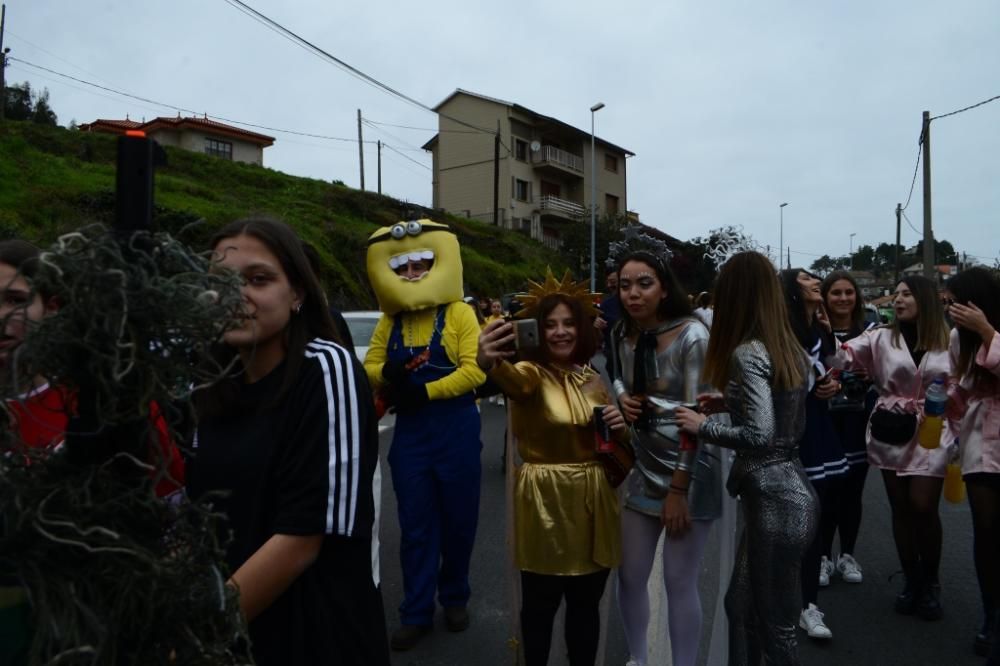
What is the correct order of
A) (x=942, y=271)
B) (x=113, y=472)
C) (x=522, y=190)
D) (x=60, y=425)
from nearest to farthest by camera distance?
(x=113, y=472) < (x=60, y=425) < (x=942, y=271) < (x=522, y=190)

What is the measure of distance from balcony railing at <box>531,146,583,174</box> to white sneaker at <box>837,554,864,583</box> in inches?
1583

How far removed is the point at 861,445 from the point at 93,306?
4632 mm

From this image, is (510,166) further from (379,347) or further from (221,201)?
(379,347)

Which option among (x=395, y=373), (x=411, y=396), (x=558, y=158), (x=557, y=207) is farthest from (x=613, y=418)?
(x=558, y=158)

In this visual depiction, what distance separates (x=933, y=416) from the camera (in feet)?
12.7

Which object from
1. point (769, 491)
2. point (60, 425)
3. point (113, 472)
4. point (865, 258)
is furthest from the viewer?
point (865, 258)

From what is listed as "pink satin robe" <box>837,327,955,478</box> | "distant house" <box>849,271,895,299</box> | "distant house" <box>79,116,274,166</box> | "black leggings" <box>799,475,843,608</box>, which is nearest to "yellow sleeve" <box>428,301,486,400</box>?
"black leggings" <box>799,475,843,608</box>

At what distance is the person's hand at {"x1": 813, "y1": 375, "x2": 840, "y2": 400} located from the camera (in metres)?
3.90

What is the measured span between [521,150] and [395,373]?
4116cm

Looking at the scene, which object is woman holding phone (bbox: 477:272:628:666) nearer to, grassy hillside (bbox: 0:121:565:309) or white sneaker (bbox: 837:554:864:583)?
white sneaker (bbox: 837:554:864:583)

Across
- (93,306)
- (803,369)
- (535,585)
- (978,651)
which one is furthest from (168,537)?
(978,651)

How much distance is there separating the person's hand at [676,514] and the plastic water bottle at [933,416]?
174 centimetres

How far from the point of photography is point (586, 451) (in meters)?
3.04

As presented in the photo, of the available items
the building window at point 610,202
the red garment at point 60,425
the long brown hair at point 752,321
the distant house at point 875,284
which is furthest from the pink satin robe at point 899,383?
the building window at point 610,202
